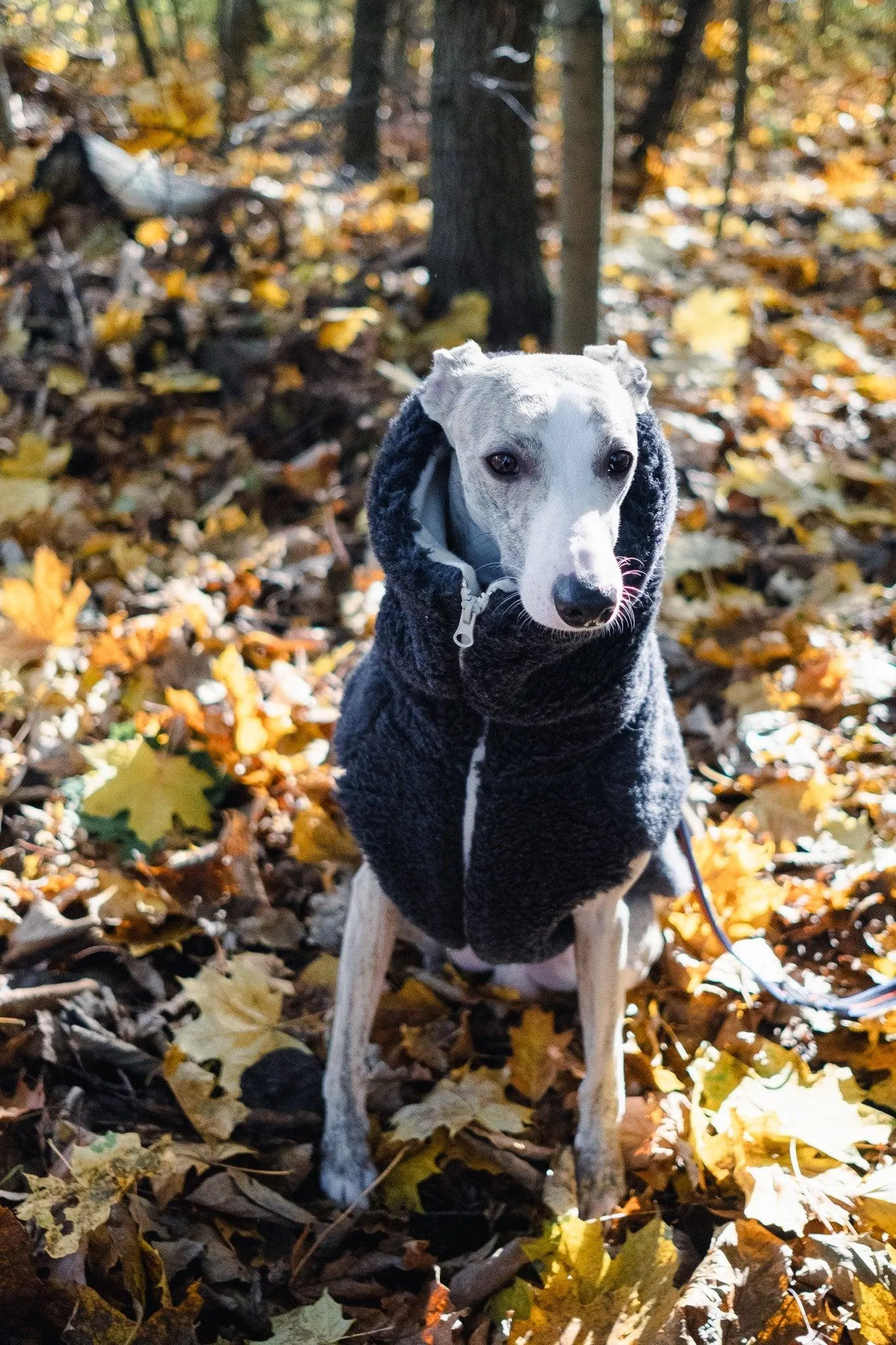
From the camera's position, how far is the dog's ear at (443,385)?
200 centimetres

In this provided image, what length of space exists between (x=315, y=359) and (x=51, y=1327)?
3.85 meters

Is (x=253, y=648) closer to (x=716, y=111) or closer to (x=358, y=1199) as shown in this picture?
(x=358, y=1199)

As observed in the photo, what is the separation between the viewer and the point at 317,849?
114 inches

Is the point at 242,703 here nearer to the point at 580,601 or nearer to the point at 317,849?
the point at 317,849

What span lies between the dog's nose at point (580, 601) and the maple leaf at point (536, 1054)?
1.22 metres

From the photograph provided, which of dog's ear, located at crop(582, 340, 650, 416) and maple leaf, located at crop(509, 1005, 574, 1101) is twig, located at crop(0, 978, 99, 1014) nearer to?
maple leaf, located at crop(509, 1005, 574, 1101)

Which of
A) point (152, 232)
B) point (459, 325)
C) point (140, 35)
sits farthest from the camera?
point (140, 35)

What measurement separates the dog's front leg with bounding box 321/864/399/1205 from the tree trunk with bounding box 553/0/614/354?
100 inches

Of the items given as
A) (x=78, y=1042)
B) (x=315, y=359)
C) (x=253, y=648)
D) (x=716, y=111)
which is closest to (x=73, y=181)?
(x=315, y=359)

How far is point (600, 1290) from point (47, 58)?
605 centimetres

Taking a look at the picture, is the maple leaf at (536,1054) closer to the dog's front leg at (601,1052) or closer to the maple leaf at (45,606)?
the dog's front leg at (601,1052)

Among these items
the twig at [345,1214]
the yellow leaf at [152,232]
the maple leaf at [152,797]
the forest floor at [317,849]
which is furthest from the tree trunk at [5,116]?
the twig at [345,1214]

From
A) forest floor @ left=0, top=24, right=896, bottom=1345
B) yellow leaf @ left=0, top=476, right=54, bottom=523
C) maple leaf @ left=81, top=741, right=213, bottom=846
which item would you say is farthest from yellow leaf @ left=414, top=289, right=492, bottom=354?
maple leaf @ left=81, top=741, right=213, bottom=846

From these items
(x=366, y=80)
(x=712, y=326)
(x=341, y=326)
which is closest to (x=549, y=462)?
(x=341, y=326)
